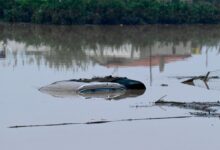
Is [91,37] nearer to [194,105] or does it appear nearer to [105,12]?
[105,12]

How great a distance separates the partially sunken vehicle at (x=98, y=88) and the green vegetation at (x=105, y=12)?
17337 millimetres

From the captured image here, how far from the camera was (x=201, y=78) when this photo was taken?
15289 mm

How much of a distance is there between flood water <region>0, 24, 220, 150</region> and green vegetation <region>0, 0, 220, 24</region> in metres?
4.82

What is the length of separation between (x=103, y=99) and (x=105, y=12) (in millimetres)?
18851

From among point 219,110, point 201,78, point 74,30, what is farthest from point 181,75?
point 74,30

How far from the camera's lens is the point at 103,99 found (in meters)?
12.9

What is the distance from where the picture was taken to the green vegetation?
102ft

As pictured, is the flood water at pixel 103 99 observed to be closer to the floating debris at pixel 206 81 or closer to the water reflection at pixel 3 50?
the water reflection at pixel 3 50

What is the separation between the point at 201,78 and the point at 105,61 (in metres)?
3.83

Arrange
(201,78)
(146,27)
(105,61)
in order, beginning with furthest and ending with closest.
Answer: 1. (146,27)
2. (105,61)
3. (201,78)

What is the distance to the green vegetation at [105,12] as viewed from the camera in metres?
31.2

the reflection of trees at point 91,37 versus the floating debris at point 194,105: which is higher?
the floating debris at point 194,105

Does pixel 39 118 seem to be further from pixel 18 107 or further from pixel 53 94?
pixel 53 94

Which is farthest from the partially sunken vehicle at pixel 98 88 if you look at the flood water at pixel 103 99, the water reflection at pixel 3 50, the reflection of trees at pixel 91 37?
the water reflection at pixel 3 50
